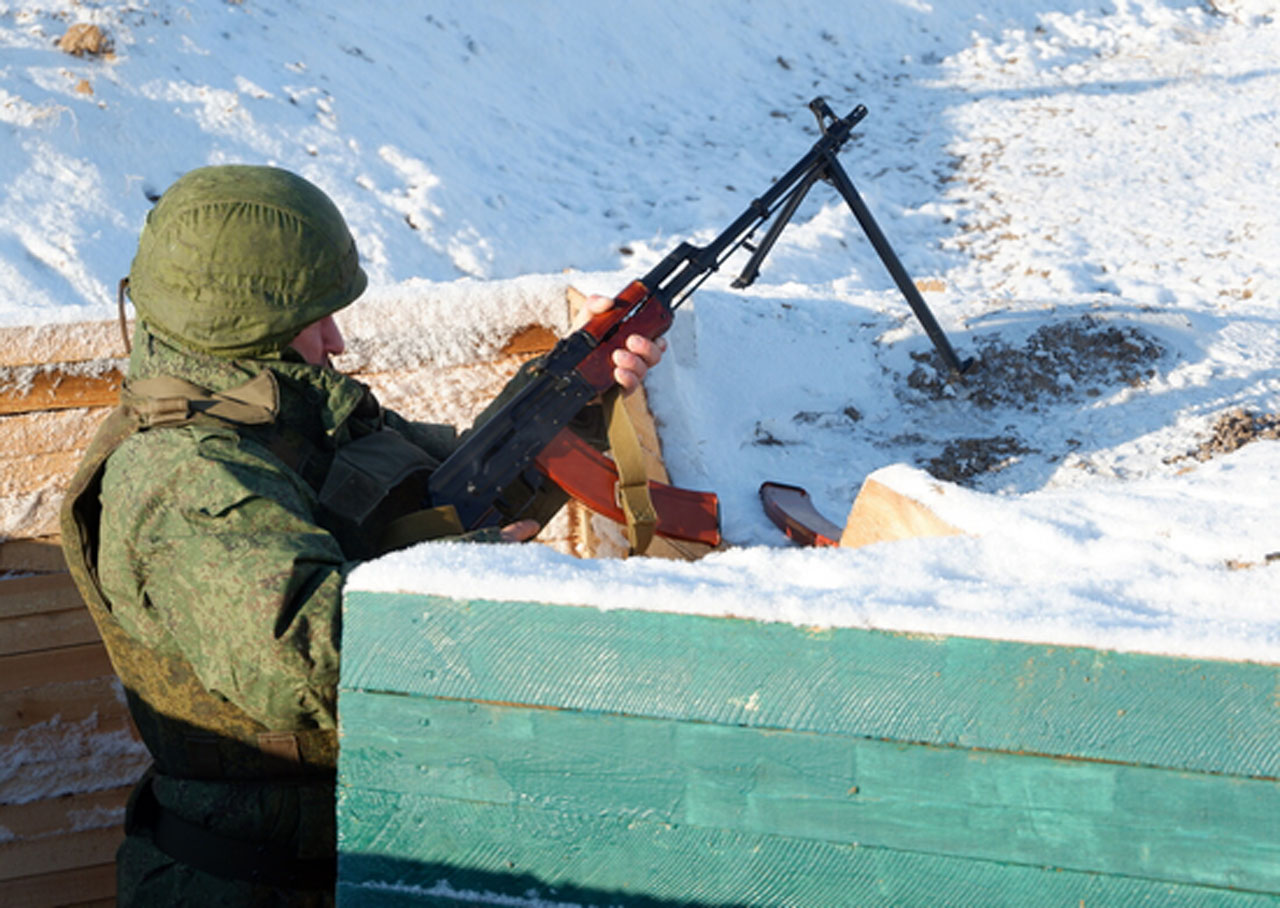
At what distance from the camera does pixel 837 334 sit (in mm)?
4766

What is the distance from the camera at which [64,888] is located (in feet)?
10.3

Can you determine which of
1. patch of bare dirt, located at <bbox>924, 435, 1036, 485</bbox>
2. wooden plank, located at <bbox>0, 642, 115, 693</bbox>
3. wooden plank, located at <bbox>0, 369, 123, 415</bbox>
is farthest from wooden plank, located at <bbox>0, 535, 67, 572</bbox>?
patch of bare dirt, located at <bbox>924, 435, 1036, 485</bbox>

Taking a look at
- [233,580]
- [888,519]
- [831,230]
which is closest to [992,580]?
[888,519]

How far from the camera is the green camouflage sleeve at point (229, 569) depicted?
165cm

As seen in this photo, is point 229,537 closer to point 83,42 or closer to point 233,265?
point 233,265

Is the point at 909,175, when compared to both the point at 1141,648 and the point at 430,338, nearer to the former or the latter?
the point at 430,338

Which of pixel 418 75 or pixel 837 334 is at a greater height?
pixel 837 334

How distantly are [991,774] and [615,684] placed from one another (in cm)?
45

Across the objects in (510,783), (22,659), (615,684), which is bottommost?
(22,659)

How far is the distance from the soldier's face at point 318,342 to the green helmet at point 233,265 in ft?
0.22

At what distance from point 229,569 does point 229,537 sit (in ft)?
0.20

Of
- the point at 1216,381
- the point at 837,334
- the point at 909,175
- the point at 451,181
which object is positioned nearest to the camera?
the point at 1216,381

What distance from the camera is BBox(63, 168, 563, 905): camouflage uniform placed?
170 centimetres

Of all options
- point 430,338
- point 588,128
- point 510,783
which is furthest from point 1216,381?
point 588,128
